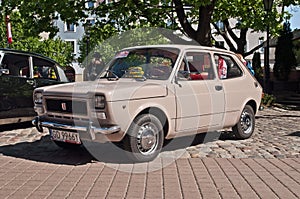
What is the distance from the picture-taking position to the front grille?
5.92 metres

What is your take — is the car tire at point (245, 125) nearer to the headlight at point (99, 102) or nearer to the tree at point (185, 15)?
the headlight at point (99, 102)

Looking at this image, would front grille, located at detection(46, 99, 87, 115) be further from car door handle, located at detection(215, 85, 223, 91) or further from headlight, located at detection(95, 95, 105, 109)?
car door handle, located at detection(215, 85, 223, 91)

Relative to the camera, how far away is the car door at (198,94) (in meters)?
6.63

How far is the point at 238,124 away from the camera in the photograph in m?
7.97

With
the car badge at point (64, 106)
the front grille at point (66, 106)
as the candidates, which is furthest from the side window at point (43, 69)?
the car badge at point (64, 106)

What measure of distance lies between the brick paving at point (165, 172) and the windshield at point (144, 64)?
138cm

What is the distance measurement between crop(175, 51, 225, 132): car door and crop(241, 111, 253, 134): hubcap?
0.90 m

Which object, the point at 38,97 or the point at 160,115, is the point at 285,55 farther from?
the point at 38,97

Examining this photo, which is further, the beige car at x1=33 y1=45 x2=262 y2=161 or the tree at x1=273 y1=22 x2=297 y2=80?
the tree at x1=273 y1=22 x2=297 y2=80

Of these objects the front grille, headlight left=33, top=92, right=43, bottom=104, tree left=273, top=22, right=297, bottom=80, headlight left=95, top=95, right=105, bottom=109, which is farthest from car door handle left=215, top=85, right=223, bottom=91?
tree left=273, top=22, right=297, bottom=80

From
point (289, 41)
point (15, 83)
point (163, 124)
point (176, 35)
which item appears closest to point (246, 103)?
point (163, 124)

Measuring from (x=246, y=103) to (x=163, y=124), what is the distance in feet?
7.82

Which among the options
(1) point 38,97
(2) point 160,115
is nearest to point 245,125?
(2) point 160,115

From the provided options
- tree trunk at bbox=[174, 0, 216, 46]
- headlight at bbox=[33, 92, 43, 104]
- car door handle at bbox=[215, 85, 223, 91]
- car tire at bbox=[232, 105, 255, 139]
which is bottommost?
car tire at bbox=[232, 105, 255, 139]
